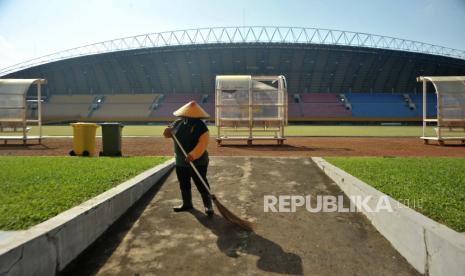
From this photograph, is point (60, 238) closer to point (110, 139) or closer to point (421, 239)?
point (421, 239)

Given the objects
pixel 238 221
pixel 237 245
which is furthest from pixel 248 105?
pixel 237 245

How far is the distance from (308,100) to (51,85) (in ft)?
166

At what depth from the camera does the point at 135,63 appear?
211 feet

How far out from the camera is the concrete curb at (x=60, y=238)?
2.94 m

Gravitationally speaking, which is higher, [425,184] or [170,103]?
[170,103]

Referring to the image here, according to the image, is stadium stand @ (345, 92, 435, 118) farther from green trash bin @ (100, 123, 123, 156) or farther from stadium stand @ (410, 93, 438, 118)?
green trash bin @ (100, 123, 123, 156)

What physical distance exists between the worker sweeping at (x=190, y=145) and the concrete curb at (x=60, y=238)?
0.97 m

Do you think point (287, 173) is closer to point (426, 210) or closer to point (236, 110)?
point (426, 210)

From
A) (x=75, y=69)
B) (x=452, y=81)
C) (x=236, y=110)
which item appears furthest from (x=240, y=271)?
(x=75, y=69)

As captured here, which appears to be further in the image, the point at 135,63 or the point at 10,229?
the point at 135,63

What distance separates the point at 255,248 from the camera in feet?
13.7

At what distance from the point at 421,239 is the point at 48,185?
5555mm

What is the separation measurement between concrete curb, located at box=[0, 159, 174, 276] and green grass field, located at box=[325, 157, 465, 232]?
13.5ft
